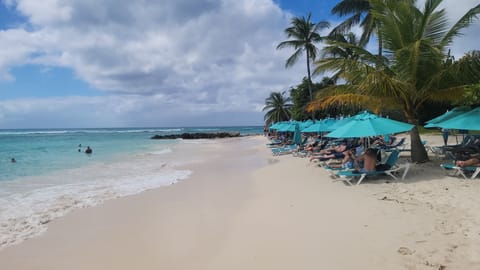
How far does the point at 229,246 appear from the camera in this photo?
4414 millimetres

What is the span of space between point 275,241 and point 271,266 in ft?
2.38

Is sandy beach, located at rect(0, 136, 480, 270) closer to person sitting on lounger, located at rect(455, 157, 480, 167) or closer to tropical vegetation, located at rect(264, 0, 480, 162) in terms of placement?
person sitting on lounger, located at rect(455, 157, 480, 167)

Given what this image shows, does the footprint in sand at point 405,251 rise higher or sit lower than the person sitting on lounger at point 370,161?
lower

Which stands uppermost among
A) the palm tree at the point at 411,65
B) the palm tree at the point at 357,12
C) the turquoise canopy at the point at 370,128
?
the palm tree at the point at 357,12

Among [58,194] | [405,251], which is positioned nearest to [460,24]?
[405,251]

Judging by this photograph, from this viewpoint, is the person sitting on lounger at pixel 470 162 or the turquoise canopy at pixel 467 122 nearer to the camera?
the person sitting on lounger at pixel 470 162

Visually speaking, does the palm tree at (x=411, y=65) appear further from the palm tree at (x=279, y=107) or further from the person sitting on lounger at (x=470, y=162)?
the palm tree at (x=279, y=107)

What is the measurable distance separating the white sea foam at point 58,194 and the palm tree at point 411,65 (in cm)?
692

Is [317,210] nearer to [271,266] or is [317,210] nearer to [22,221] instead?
[271,266]

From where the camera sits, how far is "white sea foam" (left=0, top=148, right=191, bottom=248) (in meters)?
5.87

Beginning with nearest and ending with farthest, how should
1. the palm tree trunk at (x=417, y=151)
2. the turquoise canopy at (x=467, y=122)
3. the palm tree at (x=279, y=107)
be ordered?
the turquoise canopy at (x=467, y=122) → the palm tree trunk at (x=417, y=151) → the palm tree at (x=279, y=107)

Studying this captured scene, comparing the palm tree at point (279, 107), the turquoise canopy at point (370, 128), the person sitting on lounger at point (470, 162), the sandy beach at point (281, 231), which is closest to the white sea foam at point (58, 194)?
the sandy beach at point (281, 231)

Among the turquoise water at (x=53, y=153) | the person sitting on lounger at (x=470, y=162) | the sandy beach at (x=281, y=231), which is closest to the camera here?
the sandy beach at (x=281, y=231)

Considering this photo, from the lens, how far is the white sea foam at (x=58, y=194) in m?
5.87
